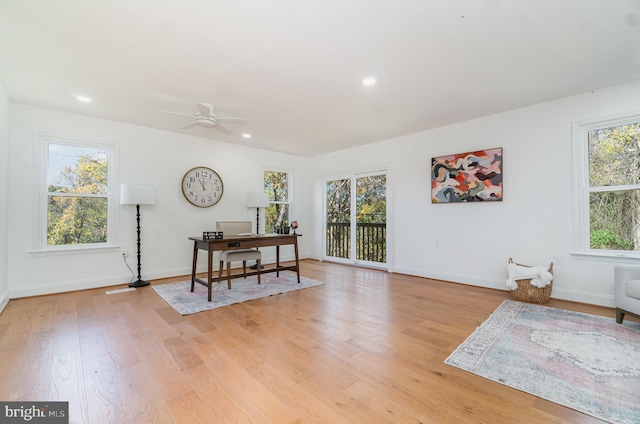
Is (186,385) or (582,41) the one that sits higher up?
(582,41)

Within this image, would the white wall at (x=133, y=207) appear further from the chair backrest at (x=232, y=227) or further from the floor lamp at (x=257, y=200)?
the chair backrest at (x=232, y=227)

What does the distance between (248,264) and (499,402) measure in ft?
15.5

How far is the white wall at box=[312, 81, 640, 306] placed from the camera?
331cm

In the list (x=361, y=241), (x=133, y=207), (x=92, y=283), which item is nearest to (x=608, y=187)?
(x=361, y=241)

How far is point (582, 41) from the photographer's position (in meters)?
2.28

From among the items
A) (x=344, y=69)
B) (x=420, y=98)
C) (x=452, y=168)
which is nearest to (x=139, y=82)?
(x=344, y=69)

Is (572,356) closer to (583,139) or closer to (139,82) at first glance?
(583,139)

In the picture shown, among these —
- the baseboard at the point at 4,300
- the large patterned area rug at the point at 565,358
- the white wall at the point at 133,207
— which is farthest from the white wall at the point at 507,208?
the baseboard at the point at 4,300

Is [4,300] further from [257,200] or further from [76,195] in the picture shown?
[257,200]

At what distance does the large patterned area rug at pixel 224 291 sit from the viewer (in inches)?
129

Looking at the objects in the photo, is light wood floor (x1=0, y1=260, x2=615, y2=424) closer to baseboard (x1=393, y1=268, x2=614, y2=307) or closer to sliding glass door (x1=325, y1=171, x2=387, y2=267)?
baseboard (x1=393, y1=268, x2=614, y2=307)

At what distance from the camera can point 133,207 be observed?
4.38m

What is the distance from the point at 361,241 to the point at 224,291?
298 centimetres

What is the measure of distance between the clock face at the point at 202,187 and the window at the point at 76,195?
1.14 meters
